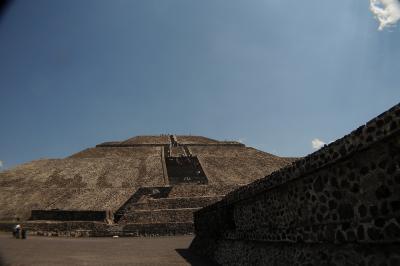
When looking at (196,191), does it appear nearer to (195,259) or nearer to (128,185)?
(128,185)

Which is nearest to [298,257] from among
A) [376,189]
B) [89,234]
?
[376,189]

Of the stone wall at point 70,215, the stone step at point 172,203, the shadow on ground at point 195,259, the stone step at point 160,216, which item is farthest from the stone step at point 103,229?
the shadow on ground at point 195,259

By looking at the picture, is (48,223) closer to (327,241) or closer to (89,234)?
(89,234)

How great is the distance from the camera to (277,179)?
6.80 metres

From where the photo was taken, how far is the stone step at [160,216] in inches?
1035

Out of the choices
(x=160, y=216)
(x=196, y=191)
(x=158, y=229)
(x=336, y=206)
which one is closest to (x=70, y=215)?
(x=160, y=216)

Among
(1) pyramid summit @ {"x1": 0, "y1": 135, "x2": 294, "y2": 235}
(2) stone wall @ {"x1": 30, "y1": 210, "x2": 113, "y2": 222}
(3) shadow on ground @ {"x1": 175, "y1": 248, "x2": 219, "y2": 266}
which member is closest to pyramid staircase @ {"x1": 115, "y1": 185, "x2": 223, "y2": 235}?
(1) pyramid summit @ {"x1": 0, "y1": 135, "x2": 294, "y2": 235}

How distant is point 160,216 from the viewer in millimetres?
26469

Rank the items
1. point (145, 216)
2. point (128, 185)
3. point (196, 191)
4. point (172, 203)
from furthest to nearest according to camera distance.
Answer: point (128, 185) → point (196, 191) → point (172, 203) → point (145, 216)

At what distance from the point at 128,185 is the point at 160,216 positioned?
40.5ft

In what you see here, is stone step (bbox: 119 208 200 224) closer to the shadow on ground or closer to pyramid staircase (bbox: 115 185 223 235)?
pyramid staircase (bbox: 115 185 223 235)

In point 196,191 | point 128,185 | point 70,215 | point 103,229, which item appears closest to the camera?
point 103,229

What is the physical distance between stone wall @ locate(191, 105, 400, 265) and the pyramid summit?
18984 millimetres

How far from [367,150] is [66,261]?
9.61 m
